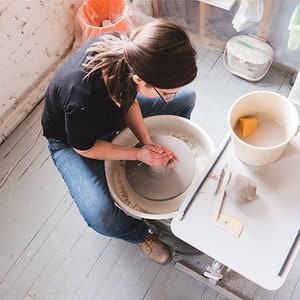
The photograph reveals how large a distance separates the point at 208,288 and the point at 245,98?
2.89 ft

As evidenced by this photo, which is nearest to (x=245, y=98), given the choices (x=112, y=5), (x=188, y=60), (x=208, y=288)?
(x=188, y=60)

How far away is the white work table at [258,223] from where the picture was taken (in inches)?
35.5

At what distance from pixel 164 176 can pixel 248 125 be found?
0.38 meters

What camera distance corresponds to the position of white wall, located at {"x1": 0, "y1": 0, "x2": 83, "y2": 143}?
1.77 meters

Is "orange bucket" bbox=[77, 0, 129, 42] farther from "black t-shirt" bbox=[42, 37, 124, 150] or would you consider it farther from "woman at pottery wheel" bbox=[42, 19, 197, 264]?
"black t-shirt" bbox=[42, 37, 124, 150]

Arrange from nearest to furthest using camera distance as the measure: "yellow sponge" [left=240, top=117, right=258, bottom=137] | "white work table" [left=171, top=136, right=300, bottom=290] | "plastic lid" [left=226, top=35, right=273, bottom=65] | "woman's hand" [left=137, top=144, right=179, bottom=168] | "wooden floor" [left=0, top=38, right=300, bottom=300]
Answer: "white work table" [left=171, top=136, right=300, bottom=290], "yellow sponge" [left=240, top=117, right=258, bottom=137], "woman's hand" [left=137, top=144, right=179, bottom=168], "wooden floor" [left=0, top=38, right=300, bottom=300], "plastic lid" [left=226, top=35, right=273, bottom=65]

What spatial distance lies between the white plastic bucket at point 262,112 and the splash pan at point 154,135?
0.91ft

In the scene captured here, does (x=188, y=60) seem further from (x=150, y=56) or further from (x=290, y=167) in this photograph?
(x=290, y=167)

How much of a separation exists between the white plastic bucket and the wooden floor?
719 millimetres

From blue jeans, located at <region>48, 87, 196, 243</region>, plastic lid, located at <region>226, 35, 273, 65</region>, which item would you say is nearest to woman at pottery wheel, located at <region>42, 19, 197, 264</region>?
blue jeans, located at <region>48, 87, 196, 243</region>

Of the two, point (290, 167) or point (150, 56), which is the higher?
point (150, 56)

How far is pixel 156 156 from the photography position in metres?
1.24

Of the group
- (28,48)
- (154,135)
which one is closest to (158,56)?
(154,135)

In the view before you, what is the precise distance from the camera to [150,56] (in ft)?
2.98
